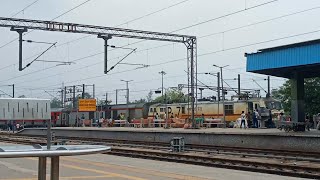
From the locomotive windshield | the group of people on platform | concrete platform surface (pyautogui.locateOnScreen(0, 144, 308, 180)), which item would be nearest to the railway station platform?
the group of people on platform

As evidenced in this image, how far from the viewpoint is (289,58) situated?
23750mm

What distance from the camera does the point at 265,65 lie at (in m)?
25.1

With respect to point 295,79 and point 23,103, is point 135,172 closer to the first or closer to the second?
point 23,103

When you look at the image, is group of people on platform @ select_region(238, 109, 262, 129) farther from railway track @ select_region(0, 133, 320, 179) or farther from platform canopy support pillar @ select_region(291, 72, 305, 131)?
railway track @ select_region(0, 133, 320, 179)

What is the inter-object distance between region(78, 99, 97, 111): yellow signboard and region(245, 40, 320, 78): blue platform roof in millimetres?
36906

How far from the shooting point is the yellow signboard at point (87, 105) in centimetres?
5956

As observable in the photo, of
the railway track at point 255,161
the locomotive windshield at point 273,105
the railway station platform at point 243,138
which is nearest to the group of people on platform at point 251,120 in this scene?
the railway station platform at point 243,138

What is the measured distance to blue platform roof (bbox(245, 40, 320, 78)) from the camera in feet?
73.8

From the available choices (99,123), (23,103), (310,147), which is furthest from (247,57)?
(99,123)

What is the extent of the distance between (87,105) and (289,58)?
40.3 metres

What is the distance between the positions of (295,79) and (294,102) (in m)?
1.39

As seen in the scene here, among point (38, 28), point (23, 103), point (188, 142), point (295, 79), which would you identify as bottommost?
point (188, 142)

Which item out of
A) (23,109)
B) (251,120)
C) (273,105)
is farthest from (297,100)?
(23,109)

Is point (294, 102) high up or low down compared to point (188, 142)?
up
